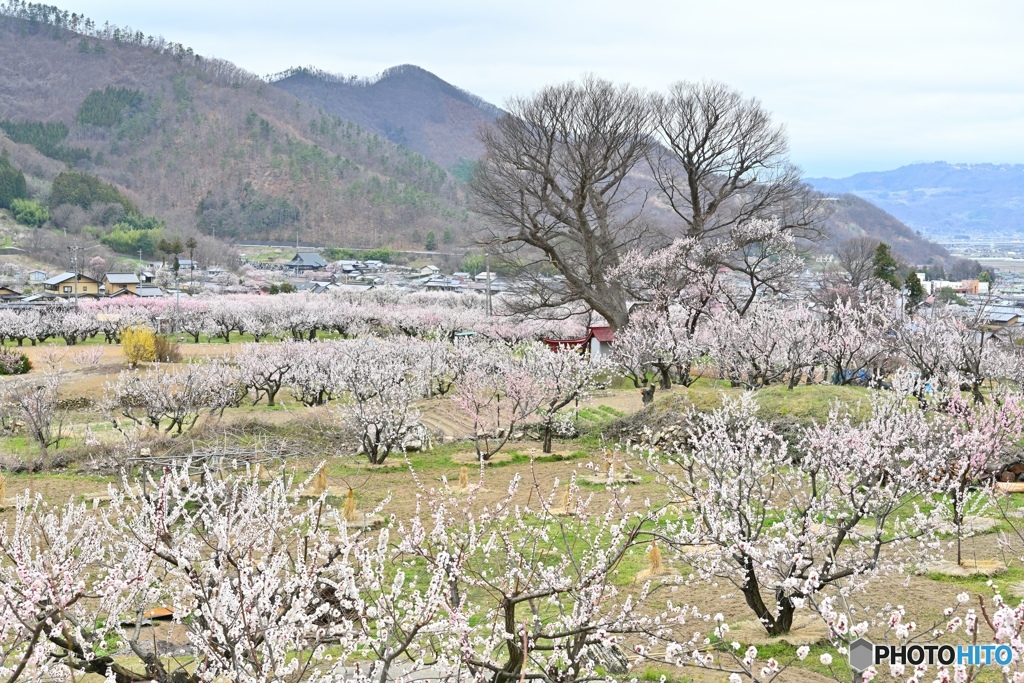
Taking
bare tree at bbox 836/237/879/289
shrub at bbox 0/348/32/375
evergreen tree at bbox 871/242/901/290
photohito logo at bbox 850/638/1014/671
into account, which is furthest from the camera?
bare tree at bbox 836/237/879/289

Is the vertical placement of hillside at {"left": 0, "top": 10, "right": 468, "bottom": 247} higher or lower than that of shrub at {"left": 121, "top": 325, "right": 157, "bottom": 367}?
higher

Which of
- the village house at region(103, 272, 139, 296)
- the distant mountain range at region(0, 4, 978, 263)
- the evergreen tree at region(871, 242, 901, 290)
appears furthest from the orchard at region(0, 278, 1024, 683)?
the distant mountain range at region(0, 4, 978, 263)

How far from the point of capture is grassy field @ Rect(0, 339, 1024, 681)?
10164 mm

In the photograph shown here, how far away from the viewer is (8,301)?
204 feet

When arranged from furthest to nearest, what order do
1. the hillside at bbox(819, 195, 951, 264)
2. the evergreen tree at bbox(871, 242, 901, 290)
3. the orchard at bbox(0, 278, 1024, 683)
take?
the hillside at bbox(819, 195, 951, 264)
the evergreen tree at bbox(871, 242, 901, 290)
the orchard at bbox(0, 278, 1024, 683)

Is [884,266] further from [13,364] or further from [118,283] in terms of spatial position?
[118,283]

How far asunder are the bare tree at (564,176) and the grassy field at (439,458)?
6967mm

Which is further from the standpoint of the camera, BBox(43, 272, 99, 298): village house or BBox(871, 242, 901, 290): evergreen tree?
BBox(43, 272, 99, 298): village house

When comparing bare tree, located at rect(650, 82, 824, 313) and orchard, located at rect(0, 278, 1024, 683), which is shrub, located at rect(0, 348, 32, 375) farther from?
bare tree, located at rect(650, 82, 824, 313)

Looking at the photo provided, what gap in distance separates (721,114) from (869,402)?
17121 mm

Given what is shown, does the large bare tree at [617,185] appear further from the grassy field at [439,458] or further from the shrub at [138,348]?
the shrub at [138,348]

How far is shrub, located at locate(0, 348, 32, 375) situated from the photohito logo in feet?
106

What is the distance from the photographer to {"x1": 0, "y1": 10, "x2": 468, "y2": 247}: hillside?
12750 cm

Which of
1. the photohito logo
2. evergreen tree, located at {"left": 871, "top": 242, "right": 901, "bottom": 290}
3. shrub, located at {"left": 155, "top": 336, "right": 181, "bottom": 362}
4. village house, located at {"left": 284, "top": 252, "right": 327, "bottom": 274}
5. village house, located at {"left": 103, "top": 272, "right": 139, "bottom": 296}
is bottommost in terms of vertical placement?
shrub, located at {"left": 155, "top": 336, "right": 181, "bottom": 362}
